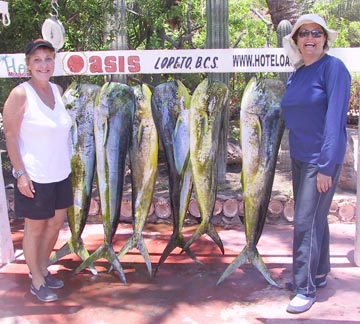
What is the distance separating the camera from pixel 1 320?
3.19 meters

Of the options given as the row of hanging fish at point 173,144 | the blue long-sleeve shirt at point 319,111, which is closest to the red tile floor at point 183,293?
the row of hanging fish at point 173,144

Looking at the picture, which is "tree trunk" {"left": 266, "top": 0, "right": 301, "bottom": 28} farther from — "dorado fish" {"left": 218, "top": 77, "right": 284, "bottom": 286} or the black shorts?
the black shorts

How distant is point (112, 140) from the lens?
11.5ft

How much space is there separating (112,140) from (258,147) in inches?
41.9

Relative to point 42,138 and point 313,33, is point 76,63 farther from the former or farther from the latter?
point 313,33

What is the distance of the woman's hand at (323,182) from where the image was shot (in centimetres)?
295

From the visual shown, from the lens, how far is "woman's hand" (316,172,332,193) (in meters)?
2.95

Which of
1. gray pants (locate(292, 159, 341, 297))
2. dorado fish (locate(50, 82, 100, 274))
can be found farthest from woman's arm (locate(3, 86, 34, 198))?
gray pants (locate(292, 159, 341, 297))

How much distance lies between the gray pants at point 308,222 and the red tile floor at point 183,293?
238 millimetres

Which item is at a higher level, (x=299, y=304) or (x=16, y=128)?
(x=16, y=128)

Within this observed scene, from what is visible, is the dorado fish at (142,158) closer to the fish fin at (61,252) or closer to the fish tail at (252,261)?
the fish fin at (61,252)

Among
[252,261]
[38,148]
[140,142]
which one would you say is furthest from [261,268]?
[38,148]

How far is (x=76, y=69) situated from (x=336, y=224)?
3.21 m

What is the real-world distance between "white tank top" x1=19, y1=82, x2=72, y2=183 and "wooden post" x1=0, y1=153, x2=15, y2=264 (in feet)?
3.15
